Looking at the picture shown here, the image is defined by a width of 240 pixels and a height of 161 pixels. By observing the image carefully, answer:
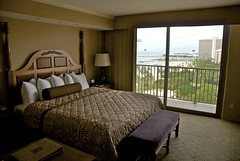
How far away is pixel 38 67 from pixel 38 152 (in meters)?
2.42

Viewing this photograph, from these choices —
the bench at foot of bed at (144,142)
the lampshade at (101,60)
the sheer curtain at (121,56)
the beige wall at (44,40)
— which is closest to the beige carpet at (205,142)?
the bench at foot of bed at (144,142)

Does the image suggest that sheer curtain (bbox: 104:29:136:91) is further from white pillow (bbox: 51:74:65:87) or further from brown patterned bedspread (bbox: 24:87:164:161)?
white pillow (bbox: 51:74:65:87)

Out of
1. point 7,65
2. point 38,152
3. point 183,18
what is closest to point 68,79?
point 7,65

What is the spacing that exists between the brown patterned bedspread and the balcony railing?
201 cm

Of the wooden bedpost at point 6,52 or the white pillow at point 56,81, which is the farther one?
the white pillow at point 56,81

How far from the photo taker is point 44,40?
378 centimetres

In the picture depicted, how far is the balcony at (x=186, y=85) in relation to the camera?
16.0ft

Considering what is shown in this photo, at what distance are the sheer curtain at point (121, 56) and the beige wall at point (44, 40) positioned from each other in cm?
45

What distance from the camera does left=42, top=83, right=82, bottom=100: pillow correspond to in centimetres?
318

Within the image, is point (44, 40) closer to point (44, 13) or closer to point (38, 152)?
point (44, 13)

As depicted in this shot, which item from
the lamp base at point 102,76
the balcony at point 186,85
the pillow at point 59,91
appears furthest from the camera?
the lamp base at point 102,76

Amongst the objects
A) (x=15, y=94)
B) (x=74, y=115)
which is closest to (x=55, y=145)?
(x=74, y=115)

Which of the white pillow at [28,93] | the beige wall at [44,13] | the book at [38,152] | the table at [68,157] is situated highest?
the beige wall at [44,13]

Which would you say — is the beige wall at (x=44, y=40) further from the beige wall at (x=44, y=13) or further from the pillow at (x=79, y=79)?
the pillow at (x=79, y=79)
